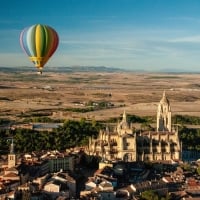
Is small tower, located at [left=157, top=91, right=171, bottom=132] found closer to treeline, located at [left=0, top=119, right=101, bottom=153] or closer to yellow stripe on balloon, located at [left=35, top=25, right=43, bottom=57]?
treeline, located at [left=0, top=119, right=101, bottom=153]

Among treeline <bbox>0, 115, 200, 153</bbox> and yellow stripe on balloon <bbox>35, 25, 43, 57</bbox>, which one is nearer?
yellow stripe on balloon <bbox>35, 25, 43, 57</bbox>

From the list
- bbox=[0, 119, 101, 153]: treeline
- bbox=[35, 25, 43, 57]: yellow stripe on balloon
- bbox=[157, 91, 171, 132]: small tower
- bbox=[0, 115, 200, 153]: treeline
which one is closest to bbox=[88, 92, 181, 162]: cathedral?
bbox=[157, 91, 171, 132]: small tower

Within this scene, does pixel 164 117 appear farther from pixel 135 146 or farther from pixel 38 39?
pixel 38 39

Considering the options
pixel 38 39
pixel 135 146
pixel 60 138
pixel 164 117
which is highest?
pixel 38 39

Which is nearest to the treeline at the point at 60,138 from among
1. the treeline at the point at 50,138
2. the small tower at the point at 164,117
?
the treeline at the point at 50,138

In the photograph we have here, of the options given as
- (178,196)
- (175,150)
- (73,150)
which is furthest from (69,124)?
(178,196)

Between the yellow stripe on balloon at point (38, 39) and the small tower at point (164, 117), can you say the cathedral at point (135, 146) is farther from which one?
the yellow stripe on balloon at point (38, 39)

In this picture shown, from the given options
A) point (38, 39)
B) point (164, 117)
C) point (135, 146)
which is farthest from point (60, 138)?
point (38, 39)

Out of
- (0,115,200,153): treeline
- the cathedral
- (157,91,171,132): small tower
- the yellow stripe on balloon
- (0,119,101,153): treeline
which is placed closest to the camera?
the yellow stripe on balloon
